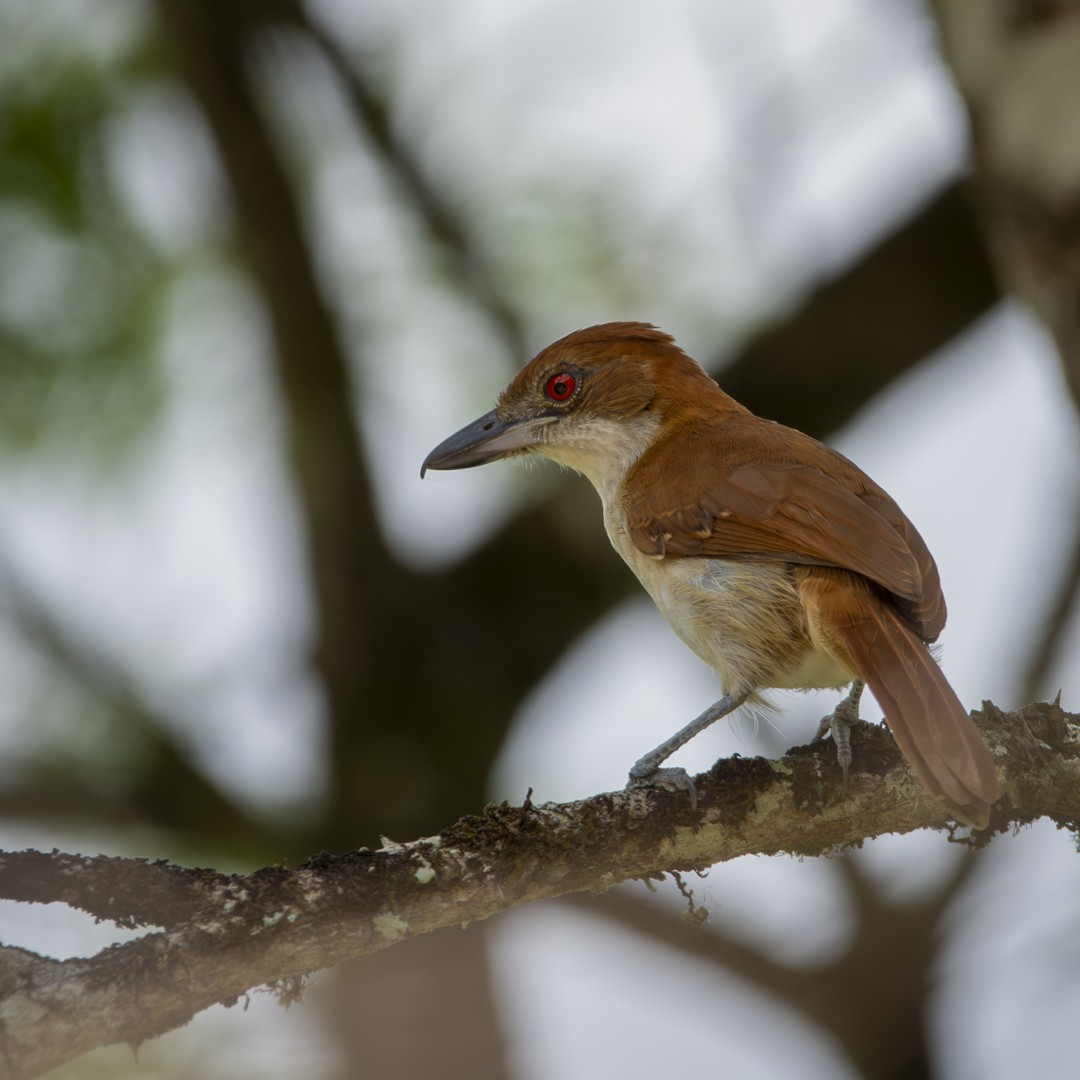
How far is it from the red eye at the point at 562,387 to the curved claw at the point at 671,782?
184 centimetres

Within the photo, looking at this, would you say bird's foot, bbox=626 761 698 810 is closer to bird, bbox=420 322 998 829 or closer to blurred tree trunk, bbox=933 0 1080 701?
bird, bbox=420 322 998 829

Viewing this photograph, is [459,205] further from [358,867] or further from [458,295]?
[358,867]

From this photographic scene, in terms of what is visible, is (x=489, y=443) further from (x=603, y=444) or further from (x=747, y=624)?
(x=747, y=624)

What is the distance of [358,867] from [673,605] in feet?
5.38

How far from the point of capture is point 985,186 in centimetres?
404

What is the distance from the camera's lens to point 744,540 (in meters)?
3.73

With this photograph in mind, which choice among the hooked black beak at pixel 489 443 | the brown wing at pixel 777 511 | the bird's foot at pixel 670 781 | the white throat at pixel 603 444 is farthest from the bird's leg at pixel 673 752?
the hooked black beak at pixel 489 443

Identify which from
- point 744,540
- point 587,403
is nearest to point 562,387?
point 587,403


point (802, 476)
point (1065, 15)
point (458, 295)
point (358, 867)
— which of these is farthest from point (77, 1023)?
point (458, 295)

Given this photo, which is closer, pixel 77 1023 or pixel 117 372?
pixel 77 1023

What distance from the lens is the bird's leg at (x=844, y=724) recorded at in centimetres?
305

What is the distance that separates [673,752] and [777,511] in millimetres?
719

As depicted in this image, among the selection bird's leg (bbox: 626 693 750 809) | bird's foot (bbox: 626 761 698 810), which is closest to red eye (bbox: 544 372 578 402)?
bird's leg (bbox: 626 693 750 809)

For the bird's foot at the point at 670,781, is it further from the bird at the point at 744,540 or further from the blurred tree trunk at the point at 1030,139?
the blurred tree trunk at the point at 1030,139
